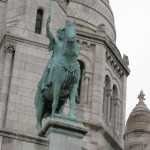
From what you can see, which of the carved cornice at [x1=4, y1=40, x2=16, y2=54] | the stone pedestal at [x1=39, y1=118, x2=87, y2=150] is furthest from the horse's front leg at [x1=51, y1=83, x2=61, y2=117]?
the carved cornice at [x1=4, y1=40, x2=16, y2=54]

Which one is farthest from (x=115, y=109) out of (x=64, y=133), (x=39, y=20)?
(x=64, y=133)

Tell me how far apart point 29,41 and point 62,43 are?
10558mm

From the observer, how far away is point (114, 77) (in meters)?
36.3

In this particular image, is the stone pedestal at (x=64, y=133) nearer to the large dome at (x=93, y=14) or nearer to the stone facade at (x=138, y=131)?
the large dome at (x=93, y=14)

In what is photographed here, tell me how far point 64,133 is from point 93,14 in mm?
22717

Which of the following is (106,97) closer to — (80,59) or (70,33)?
(80,59)

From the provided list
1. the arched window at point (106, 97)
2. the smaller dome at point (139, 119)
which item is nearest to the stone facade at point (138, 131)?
the smaller dome at point (139, 119)

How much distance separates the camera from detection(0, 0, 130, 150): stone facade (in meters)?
24.3

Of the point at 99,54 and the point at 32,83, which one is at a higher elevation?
the point at 99,54

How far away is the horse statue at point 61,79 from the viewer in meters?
14.8

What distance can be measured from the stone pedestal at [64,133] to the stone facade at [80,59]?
2.66 metres

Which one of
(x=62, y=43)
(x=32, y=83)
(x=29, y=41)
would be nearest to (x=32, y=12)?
(x=29, y=41)

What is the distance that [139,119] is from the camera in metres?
36.6

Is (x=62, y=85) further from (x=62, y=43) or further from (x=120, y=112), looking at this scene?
(x=120, y=112)
